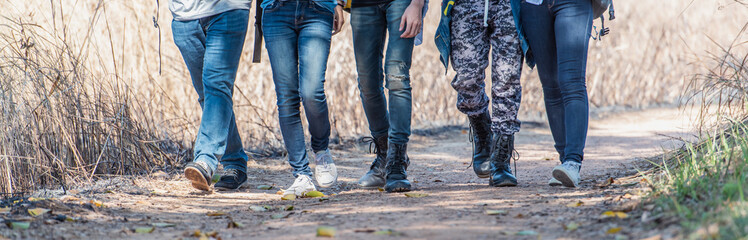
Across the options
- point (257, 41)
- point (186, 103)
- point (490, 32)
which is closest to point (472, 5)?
point (490, 32)

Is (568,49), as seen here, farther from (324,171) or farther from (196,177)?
(196,177)

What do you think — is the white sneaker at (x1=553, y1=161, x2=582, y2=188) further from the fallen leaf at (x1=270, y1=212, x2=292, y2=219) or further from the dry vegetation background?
the fallen leaf at (x1=270, y1=212, x2=292, y2=219)

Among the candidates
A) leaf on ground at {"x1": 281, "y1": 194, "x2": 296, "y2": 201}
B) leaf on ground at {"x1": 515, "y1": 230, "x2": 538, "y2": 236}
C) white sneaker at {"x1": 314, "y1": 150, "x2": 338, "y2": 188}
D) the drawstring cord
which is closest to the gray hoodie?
white sneaker at {"x1": 314, "y1": 150, "x2": 338, "y2": 188}

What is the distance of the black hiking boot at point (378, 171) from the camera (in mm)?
3727

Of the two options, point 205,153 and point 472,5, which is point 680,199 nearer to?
point 472,5

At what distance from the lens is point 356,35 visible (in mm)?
3496

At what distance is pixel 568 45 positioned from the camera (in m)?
3.28

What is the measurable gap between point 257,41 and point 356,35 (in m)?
0.57

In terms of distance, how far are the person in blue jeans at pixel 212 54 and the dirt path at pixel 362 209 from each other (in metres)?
0.27

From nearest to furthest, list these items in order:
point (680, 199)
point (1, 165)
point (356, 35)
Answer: point (680, 199)
point (1, 165)
point (356, 35)

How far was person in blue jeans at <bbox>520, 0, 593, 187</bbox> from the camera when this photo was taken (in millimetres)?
3273

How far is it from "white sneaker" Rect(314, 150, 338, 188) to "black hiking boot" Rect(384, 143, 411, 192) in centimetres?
29

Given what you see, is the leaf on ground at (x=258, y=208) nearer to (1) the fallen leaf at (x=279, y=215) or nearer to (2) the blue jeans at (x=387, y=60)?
(1) the fallen leaf at (x=279, y=215)

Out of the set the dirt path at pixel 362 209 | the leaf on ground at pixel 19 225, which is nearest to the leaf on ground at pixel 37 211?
the dirt path at pixel 362 209
